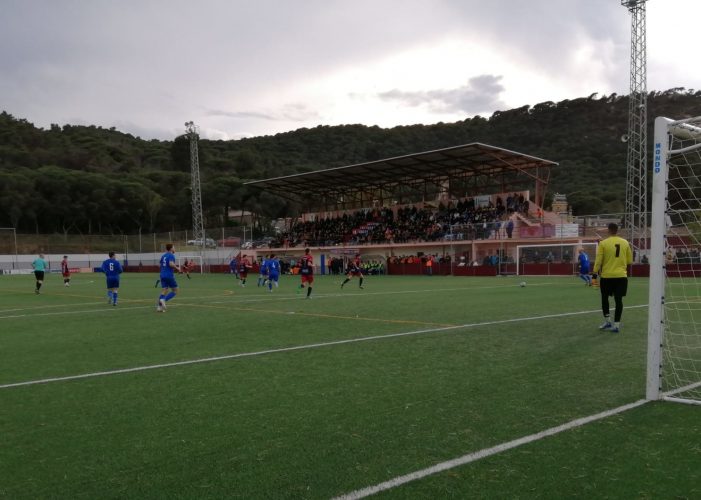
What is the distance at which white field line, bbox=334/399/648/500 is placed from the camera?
11.2ft

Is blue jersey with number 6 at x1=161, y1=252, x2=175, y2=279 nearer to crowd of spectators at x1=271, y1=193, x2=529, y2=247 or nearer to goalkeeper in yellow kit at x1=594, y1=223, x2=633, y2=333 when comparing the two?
goalkeeper in yellow kit at x1=594, y1=223, x2=633, y2=333

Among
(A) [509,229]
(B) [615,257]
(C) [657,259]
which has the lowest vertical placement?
(B) [615,257]

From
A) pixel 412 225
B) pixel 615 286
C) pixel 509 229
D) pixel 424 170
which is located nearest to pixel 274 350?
pixel 615 286

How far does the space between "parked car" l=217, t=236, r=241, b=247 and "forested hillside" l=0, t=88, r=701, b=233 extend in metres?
25.8

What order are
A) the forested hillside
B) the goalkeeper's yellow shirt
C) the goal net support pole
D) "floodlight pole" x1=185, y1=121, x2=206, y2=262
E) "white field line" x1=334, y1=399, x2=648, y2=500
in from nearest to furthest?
"white field line" x1=334, y1=399, x2=648, y2=500, the goal net support pole, the goalkeeper's yellow shirt, "floodlight pole" x1=185, y1=121, x2=206, y2=262, the forested hillside

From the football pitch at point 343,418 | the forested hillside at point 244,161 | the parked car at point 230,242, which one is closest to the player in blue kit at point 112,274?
the football pitch at point 343,418

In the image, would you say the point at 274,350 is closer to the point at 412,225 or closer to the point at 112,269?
the point at 112,269

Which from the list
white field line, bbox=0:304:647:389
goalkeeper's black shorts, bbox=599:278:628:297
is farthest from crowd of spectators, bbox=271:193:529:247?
goalkeeper's black shorts, bbox=599:278:628:297

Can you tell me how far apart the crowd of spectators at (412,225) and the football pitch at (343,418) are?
34555 millimetres

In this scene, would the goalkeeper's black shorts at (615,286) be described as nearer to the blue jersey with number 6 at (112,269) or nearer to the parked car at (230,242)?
the blue jersey with number 6 at (112,269)

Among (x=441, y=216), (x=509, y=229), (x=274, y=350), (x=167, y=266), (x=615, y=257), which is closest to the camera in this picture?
(x=274, y=350)

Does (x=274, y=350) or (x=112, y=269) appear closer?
(x=274, y=350)

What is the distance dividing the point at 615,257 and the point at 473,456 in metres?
6.82

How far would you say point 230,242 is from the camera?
61156mm
